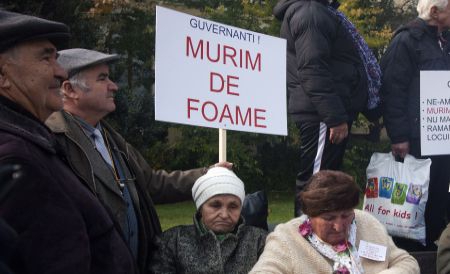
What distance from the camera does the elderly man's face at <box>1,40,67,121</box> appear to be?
8.00 ft

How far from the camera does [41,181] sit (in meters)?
2.24

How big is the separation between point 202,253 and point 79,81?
40.2 inches

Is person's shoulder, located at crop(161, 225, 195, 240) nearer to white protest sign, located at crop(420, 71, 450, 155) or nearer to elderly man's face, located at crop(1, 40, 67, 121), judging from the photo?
elderly man's face, located at crop(1, 40, 67, 121)

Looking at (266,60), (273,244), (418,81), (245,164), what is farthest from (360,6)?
(273,244)

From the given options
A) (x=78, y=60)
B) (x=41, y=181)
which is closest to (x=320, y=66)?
(x=78, y=60)

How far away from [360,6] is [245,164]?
4.03m

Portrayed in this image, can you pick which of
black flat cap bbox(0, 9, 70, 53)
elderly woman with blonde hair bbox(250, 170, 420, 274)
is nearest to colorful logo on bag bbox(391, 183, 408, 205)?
elderly woman with blonde hair bbox(250, 170, 420, 274)

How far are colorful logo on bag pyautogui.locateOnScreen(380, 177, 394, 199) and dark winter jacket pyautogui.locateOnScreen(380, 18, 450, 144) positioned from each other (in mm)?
301

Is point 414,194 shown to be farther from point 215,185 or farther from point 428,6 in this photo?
point 215,185

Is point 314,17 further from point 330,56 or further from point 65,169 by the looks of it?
point 65,169

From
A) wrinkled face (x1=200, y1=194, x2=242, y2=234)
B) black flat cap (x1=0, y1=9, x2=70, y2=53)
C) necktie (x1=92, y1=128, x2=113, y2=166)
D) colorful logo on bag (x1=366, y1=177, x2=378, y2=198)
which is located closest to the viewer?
black flat cap (x1=0, y1=9, x2=70, y2=53)

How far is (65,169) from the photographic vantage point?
8.21 ft

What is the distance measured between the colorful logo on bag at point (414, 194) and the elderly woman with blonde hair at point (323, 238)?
1569 mm

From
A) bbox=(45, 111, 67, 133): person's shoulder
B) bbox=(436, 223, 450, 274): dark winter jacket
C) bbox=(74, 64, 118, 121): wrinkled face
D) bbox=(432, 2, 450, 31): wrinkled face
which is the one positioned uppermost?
bbox=(432, 2, 450, 31): wrinkled face
